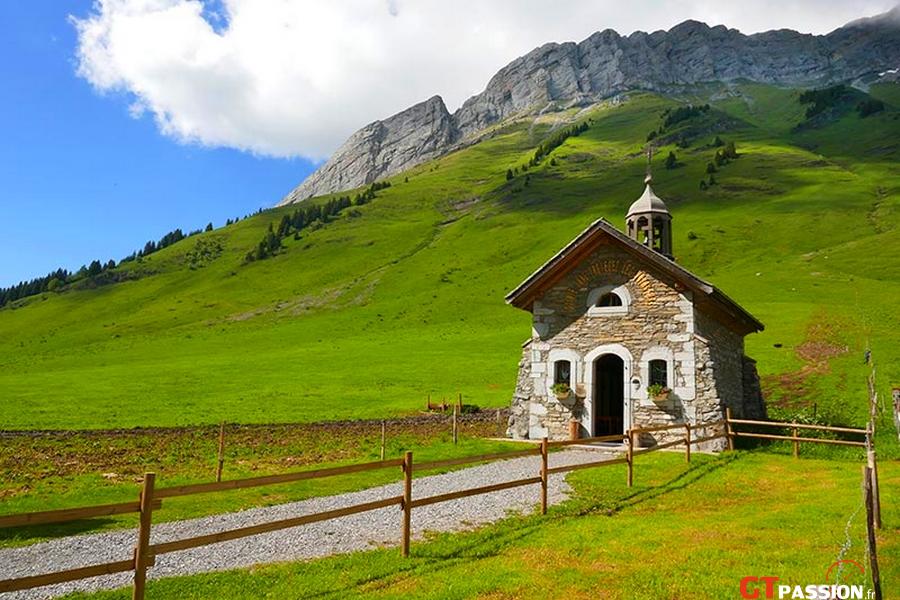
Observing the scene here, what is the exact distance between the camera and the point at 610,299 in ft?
82.1

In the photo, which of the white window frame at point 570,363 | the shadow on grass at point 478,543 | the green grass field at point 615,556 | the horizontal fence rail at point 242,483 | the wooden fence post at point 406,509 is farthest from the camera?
the white window frame at point 570,363

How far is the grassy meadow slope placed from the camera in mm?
46031

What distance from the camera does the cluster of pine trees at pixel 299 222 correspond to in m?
143

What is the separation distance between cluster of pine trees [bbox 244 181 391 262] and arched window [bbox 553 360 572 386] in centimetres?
12445

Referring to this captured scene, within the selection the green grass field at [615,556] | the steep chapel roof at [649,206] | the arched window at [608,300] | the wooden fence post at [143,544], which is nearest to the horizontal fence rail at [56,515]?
the wooden fence post at [143,544]

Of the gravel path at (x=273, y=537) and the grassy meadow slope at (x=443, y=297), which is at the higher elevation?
the grassy meadow slope at (x=443, y=297)

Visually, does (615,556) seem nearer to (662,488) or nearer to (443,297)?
(662,488)

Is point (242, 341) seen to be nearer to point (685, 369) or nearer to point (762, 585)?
point (685, 369)

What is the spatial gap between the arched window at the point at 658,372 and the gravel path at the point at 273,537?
342 inches

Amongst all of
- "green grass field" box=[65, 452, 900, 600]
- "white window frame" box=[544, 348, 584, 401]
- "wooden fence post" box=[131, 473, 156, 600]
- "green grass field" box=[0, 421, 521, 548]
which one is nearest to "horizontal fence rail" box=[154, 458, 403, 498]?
"wooden fence post" box=[131, 473, 156, 600]

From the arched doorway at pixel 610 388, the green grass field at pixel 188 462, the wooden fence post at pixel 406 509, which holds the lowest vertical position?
the green grass field at pixel 188 462

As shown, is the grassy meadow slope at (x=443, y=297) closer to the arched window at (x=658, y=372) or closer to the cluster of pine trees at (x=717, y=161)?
the cluster of pine trees at (x=717, y=161)

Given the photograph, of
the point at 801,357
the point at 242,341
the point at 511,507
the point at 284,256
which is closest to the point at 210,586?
the point at 511,507

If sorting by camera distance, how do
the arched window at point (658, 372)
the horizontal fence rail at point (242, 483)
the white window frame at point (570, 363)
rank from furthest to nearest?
the white window frame at point (570, 363)
the arched window at point (658, 372)
the horizontal fence rail at point (242, 483)
